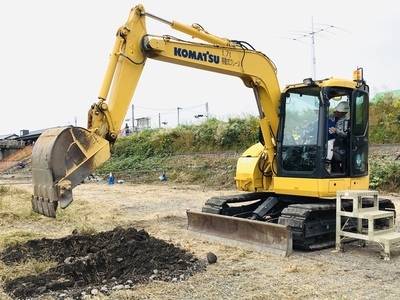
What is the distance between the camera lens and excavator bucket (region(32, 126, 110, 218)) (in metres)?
5.23

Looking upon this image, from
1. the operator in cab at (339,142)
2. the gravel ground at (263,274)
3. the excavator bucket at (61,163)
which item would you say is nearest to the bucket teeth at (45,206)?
the excavator bucket at (61,163)

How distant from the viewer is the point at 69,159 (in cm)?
539

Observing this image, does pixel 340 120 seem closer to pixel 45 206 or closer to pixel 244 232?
pixel 244 232

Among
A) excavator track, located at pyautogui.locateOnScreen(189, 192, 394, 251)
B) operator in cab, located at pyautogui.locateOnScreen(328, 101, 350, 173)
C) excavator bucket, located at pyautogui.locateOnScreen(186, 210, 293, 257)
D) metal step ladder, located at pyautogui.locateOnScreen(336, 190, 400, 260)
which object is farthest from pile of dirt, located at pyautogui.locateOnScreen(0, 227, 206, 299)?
operator in cab, located at pyautogui.locateOnScreen(328, 101, 350, 173)

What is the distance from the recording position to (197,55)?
683 centimetres

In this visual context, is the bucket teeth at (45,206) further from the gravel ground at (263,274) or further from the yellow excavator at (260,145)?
the gravel ground at (263,274)

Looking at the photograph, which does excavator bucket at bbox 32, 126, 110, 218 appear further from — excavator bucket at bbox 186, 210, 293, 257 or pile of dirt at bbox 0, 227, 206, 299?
excavator bucket at bbox 186, 210, 293, 257

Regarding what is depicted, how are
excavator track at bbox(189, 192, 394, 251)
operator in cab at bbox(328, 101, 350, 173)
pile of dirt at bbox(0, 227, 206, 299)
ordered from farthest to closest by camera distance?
operator in cab at bbox(328, 101, 350, 173)
excavator track at bbox(189, 192, 394, 251)
pile of dirt at bbox(0, 227, 206, 299)

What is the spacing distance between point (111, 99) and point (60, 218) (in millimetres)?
4224

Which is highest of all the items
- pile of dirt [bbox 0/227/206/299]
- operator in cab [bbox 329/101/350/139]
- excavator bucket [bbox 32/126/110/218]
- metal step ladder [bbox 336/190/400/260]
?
operator in cab [bbox 329/101/350/139]

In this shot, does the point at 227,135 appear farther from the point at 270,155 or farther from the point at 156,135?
the point at 270,155

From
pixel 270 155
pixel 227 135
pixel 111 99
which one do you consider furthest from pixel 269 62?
pixel 227 135

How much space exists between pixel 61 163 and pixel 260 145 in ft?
13.5

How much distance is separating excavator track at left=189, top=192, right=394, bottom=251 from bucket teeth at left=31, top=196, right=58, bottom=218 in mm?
2782
